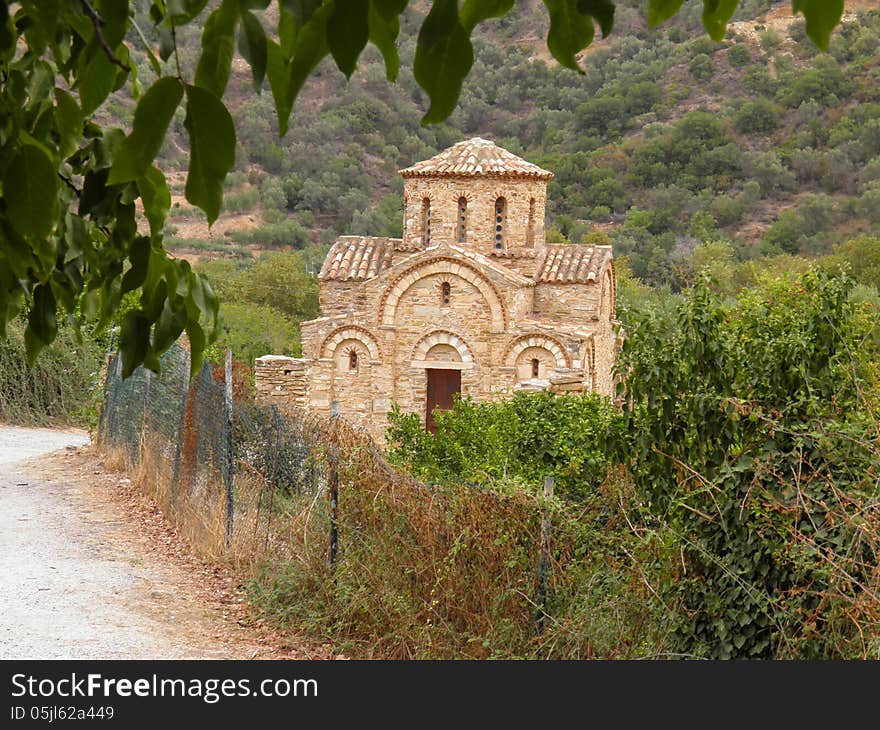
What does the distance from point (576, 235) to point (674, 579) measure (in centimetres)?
3618

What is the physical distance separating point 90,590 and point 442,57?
22.6 ft

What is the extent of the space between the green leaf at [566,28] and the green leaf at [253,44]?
35 cm

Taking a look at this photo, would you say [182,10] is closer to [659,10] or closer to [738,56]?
[659,10]

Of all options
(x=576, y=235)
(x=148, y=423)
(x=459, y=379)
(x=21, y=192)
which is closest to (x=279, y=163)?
(x=576, y=235)

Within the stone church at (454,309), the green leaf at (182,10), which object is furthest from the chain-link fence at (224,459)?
the stone church at (454,309)

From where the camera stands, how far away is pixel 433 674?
175 inches

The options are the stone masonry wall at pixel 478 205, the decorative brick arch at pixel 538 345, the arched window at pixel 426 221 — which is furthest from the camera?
the arched window at pixel 426 221

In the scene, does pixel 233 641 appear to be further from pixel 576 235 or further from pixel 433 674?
pixel 576 235

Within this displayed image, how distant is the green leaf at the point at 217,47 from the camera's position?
1.37 m

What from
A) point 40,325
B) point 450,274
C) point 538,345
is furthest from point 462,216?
point 40,325

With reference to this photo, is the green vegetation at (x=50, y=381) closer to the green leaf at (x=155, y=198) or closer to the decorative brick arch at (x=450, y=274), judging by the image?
the decorative brick arch at (x=450, y=274)

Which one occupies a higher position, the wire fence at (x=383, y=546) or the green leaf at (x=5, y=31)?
the green leaf at (x=5, y=31)

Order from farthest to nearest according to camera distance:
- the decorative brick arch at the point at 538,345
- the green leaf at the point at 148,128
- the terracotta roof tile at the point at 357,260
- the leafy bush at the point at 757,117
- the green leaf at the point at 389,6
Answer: the leafy bush at the point at 757,117 → the terracotta roof tile at the point at 357,260 → the decorative brick arch at the point at 538,345 → the green leaf at the point at 389,6 → the green leaf at the point at 148,128

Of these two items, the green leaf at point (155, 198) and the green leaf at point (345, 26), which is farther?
the green leaf at point (155, 198)
